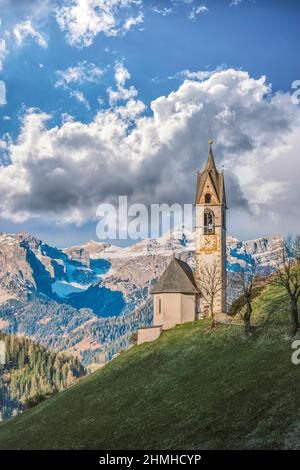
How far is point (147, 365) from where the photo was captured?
Result: 83625mm

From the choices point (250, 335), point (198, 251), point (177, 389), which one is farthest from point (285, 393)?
point (198, 251)

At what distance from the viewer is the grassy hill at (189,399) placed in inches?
1985

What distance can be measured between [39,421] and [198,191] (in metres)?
54.3

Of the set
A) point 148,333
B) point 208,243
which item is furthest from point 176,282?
point 208,243

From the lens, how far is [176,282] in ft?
354

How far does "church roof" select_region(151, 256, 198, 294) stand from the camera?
350ft

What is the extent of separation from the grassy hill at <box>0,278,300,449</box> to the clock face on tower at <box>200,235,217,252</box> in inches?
873

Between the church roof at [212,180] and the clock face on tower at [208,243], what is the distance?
6377 mm

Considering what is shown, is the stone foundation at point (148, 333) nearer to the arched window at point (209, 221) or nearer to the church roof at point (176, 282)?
the church roof at point (176, 282)

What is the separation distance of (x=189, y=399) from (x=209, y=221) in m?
58.2

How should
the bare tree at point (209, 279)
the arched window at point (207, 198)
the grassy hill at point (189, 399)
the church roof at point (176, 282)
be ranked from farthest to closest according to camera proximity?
the arched window at point (207, 198)
the bare tree at point (209, 279)
the church roof at point (176, 282)
the grassy hill at point (189, 399)

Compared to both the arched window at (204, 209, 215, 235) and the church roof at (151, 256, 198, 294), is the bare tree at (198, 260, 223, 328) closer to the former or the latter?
the church roof at (151, 256, 198, 294)

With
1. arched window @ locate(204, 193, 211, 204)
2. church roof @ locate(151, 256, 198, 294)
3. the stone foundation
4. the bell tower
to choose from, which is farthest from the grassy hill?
arched window @ locate(204, 193, 211, 204)

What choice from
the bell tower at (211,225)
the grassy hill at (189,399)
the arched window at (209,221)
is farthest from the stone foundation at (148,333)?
the arched window at (209,221)
